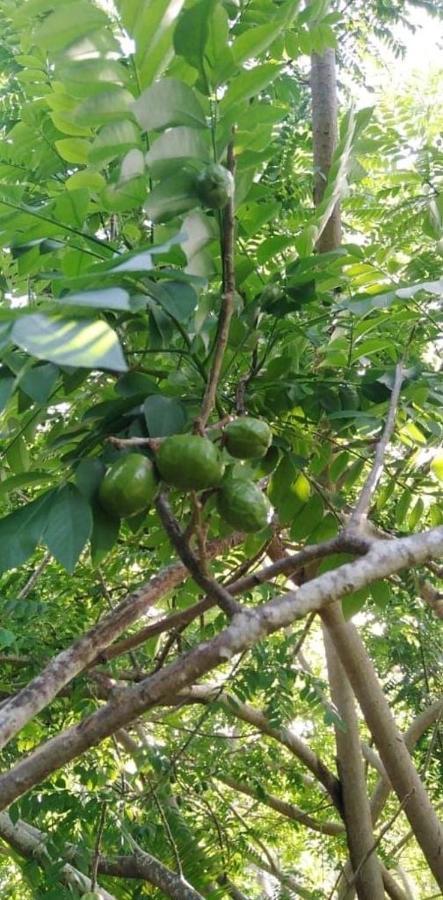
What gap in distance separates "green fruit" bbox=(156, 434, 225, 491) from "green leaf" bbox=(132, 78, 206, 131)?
406 millimetres

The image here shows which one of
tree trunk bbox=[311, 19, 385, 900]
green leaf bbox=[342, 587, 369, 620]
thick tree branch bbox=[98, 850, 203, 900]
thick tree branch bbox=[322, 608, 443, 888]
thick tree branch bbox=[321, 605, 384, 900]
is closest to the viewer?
green leaf bbox=[342, 587, 369, 620]

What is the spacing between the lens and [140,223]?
1.79m

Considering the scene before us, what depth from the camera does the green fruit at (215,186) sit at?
1028 millimetres

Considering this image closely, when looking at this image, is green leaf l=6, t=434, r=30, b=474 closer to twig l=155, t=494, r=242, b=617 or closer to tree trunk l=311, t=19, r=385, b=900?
twig l=155, t=494, r=242, b=617

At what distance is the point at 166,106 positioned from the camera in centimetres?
103

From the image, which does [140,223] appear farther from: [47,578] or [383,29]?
[383,29]

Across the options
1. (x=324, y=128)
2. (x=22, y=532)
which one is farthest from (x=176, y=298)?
(x=324, y=128)

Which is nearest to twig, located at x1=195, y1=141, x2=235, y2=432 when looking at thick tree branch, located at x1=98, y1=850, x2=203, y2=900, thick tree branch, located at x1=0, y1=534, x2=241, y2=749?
thick tree branch, located at x1=0, y1=534, x2=241, y2=749

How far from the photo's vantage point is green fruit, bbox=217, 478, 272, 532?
119cm

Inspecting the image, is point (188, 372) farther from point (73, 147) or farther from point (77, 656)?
point (77, 656)

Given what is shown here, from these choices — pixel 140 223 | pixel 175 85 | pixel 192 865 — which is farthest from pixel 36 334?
pixel 192 865

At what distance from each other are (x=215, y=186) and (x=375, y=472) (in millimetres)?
570

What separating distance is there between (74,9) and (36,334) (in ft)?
2.42

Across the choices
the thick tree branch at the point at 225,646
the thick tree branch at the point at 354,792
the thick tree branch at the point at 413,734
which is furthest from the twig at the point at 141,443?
the thick tree branch at the point at 413,734
